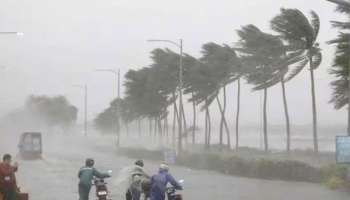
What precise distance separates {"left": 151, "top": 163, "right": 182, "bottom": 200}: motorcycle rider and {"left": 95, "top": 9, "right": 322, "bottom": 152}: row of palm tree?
96.6ft

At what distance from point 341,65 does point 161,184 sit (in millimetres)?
22418

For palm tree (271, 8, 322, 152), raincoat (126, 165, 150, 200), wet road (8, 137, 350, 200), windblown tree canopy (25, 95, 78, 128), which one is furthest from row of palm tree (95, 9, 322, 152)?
A: windblown tree canopy (25, 95, 78, 128)

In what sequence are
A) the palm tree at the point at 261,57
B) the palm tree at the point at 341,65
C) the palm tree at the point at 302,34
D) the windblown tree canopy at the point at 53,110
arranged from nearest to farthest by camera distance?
the palm tree at the point at 341,65
the palm tree at the point at 302,34
the palm tree at the point at 261,57
the windblown tree canopy at the point at 53,110

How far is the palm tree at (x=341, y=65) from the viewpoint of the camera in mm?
35125

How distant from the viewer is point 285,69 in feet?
155

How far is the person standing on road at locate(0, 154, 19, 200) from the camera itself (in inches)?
630

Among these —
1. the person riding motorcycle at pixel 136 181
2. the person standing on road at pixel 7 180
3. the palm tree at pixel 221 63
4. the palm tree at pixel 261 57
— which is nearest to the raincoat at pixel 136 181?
the person riding motorcycle at pixel 136 181

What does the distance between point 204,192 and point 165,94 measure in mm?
51129

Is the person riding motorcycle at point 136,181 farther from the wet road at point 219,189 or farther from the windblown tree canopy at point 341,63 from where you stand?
the windblown tree canopy at point 341,63

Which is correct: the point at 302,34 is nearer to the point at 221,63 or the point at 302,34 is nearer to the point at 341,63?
the point at 341,63

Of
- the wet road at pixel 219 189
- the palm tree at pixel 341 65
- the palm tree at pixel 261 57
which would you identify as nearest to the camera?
the wet road at pixel 219 189

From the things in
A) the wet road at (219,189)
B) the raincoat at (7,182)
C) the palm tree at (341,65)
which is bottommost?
the wet road at (219,189)

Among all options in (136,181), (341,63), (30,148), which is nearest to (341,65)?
(341,63)

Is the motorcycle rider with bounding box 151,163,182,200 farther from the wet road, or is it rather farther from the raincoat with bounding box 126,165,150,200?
the wet road
